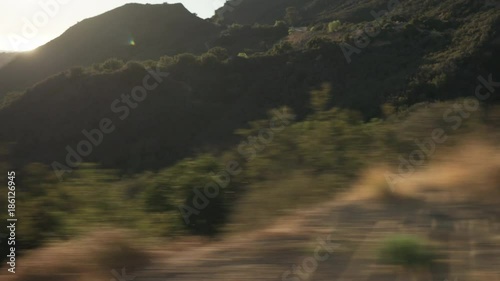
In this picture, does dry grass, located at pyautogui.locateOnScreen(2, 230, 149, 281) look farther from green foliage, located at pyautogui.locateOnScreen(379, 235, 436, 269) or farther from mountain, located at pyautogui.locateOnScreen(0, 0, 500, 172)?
mountain, located at pyautogui.locateOnScreen(0, 0, 500, 172)

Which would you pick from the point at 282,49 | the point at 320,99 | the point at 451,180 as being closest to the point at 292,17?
the point at 282,49

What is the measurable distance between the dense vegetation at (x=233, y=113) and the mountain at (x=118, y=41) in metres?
0.27

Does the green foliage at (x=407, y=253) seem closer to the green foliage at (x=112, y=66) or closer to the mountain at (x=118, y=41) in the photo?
the green foliage at (x=112, y=66)

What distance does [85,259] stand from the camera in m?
4.01

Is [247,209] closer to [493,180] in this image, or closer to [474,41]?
[493,180]

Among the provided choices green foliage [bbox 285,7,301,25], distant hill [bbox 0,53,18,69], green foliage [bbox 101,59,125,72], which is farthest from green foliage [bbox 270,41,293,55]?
distant hill [bbox 0,53,18,69]

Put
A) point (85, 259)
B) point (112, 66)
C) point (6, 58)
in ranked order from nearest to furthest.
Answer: point (85, 259) → point (112, 66) → point (6, 58)

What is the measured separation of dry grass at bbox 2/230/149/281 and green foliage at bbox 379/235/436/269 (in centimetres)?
183

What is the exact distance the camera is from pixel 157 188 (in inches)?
253

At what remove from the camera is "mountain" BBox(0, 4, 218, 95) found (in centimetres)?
5425

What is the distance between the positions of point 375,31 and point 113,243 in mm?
34348

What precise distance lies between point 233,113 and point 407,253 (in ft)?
83.3

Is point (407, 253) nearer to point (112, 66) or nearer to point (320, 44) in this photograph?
point (320, 44)

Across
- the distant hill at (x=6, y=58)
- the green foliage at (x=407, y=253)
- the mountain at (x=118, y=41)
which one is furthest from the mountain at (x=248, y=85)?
the distant hill at (x=6, y=58)
